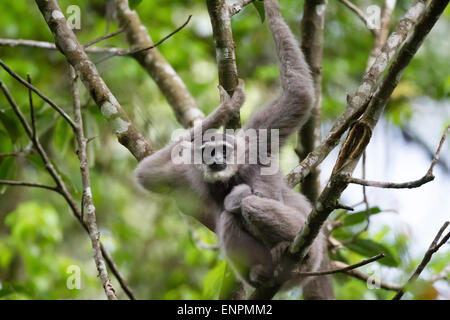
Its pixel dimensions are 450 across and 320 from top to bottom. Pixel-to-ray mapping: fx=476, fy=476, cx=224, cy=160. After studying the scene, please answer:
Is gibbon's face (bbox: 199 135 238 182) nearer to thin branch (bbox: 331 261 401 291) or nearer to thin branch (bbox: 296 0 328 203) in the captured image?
thin branch (bbox: 296 0 328 203)

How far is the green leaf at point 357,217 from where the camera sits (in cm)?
635

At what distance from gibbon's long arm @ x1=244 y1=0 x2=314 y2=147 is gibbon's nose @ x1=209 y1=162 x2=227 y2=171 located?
57 centimetres

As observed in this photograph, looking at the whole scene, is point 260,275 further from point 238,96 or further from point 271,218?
point 238,96

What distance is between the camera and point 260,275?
4.91m

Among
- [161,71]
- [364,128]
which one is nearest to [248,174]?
[364,128]

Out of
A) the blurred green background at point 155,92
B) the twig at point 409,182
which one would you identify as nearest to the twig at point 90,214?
the twig at point 409,182

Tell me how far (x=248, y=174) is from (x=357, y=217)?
204 cm

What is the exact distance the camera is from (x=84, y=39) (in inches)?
530

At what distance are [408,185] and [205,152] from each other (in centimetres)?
270

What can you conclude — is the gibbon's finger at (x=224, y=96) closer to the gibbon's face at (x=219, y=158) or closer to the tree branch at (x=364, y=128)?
the gibbon's face at (x=219, y=158)

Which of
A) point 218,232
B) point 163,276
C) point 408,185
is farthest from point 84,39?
point 408,185

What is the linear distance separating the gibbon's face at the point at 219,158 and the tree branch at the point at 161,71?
3.64 feet

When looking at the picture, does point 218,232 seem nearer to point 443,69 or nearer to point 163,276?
point 163,276

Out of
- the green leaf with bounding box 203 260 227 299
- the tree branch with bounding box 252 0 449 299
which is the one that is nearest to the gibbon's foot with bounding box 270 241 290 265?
the tree branch with bounding box 252 0 449 299
